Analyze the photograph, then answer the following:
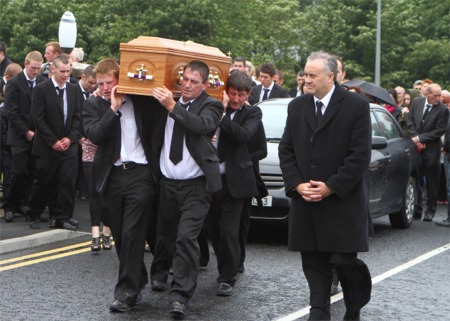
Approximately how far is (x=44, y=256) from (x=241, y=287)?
238 centimetres

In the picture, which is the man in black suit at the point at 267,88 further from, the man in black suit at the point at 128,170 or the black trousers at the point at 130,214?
the black trousers at the point at 130,214

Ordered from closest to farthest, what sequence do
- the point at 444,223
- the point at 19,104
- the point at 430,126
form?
the point at 19,104 < the point at 444,223 < the point at 430,126

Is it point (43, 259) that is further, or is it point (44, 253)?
point (44, 253)

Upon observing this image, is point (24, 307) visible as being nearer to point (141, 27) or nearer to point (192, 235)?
point (192, 235)

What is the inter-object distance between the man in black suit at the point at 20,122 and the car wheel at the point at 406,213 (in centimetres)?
495

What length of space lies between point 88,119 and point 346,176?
2.33 m

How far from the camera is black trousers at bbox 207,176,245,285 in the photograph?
8.69 m

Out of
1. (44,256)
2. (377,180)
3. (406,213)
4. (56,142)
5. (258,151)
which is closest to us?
(258,151)

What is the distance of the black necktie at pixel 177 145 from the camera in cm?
774

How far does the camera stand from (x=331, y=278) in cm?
723

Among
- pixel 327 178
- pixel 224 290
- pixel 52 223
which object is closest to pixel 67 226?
pixel 52 223

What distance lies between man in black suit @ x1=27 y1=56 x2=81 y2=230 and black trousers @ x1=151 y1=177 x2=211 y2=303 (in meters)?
3.85

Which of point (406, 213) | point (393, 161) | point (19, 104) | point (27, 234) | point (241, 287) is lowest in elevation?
point (241, 287)

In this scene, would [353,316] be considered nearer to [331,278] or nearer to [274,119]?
[331,278]
